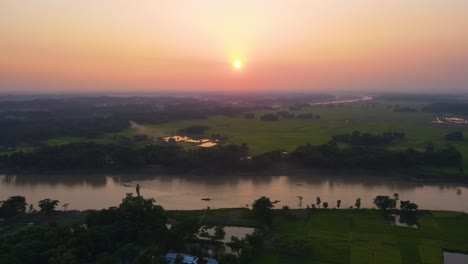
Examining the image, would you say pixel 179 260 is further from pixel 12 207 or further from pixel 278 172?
pixel 278 172

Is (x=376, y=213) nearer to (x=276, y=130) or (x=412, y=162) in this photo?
(x=412, y=162)

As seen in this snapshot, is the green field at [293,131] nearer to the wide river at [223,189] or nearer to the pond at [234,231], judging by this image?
the wide river at [223,189]

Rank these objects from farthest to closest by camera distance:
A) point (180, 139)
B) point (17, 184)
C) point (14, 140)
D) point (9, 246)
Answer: point (180, 139) < point (14, 140) < point (17, 184) < point (9, 246)

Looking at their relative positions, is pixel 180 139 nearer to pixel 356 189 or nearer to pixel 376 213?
pixel 356 189

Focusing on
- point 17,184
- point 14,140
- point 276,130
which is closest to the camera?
point 17,184

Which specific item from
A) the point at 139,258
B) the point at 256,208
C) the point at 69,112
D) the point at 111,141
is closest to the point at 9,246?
the point at 139,258

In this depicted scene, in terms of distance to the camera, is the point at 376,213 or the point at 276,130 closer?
the point at 376,213

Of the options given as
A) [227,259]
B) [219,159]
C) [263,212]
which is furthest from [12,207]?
[219,159]
